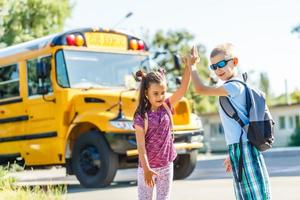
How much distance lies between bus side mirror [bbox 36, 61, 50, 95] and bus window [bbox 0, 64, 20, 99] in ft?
2.65

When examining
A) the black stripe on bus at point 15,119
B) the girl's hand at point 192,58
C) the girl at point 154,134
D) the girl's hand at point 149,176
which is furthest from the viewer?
the black stripe on bus at point 15,119

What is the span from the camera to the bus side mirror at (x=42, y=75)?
1158 cm

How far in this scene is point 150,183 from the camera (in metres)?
5.13

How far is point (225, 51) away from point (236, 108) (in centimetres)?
41

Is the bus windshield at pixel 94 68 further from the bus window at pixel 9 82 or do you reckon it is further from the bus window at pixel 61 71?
the bus window at pixel 9 82

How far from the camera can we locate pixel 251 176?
4.63 meters

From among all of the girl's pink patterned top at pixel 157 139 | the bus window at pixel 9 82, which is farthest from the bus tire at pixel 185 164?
the girl's pink patterned top at pixel 157 139

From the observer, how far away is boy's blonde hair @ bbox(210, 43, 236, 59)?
4.70 meters

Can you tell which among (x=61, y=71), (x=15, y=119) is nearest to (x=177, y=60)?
(x=61, y=71)

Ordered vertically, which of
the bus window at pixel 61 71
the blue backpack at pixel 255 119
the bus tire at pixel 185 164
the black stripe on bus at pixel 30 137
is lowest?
the bus tire at pixel 185 164

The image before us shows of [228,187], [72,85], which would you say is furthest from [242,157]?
[72,85]

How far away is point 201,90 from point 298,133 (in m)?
36.1

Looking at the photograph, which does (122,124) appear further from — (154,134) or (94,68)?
(154,134)

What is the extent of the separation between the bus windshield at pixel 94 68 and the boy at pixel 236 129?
6901 mm
